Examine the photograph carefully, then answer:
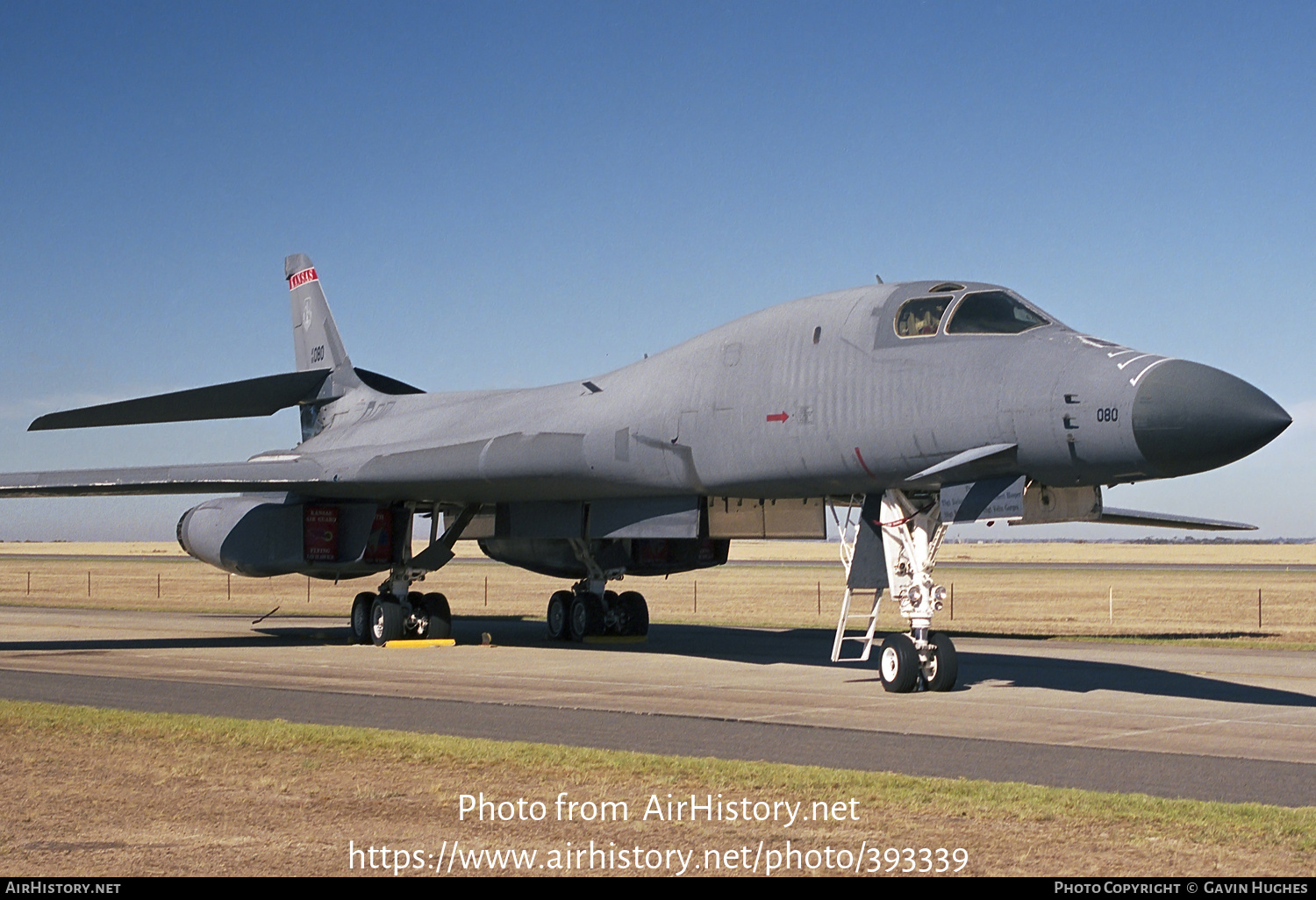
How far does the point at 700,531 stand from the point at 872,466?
3.55 m

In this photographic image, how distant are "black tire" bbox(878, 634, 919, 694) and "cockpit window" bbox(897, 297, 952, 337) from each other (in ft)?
10.1

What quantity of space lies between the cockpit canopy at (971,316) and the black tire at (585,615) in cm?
921

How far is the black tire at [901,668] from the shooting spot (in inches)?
515

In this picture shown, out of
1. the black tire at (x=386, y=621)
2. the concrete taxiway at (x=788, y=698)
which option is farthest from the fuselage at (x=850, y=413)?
the concrete taxiway at (x=788, y=698)

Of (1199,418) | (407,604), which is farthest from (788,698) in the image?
(407,604)

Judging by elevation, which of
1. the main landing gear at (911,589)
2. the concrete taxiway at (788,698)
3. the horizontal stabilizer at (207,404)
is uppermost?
the horizontal stabilizer at (207,404)

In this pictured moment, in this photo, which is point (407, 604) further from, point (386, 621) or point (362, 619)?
point (362, 619)

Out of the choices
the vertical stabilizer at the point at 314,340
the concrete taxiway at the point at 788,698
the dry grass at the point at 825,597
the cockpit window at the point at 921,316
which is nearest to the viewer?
the concrete taxiway at the point at 788,698

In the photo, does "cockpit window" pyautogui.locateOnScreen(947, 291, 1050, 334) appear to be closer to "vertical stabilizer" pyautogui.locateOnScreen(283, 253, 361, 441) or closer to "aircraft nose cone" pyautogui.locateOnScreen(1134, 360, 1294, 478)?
"aircraft nose cone" pyautogui.locateOnScreen(1134, 360, 1294, 478)

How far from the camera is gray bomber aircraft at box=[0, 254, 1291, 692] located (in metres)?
11.6

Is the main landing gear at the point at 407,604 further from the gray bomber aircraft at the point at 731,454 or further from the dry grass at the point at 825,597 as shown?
the dry grass at the point at 825,597

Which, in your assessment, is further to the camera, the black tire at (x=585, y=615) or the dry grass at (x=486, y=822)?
the black tire at (x=585, y=615)

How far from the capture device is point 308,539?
20.8 metres
